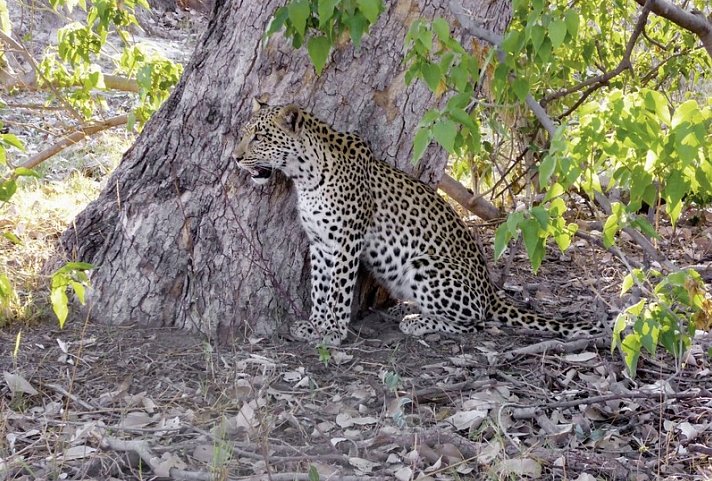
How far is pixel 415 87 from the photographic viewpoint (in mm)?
6387

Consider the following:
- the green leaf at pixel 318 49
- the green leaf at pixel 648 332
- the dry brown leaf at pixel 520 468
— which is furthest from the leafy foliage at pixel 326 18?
the dry brown leaf at pixel 520 468

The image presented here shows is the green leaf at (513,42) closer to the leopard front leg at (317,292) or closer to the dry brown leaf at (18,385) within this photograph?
the leopard front leg at (317,292)

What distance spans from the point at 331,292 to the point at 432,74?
252 centimetres

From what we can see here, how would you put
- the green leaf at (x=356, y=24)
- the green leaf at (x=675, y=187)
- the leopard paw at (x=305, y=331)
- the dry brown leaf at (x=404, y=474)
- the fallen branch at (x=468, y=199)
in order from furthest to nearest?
the fallen branch at (x=468, y=199) → the leopard paw at (x=305, y=331) → the dry brown leaf at (x=404, y=474) → the green leaf at (x=356, y=24) → the green leaf at (x=675, y=187)

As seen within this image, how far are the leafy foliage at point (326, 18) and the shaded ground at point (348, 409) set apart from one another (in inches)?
75.5

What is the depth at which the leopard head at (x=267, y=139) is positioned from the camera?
19.8ft

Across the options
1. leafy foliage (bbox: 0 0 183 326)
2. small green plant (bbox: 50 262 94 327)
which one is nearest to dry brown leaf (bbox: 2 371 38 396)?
small green plant (bbox: 50 262 94 327)

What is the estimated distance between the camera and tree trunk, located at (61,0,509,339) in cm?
621

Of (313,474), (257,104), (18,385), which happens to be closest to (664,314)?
(313,474)

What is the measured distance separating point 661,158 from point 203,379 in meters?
3.09

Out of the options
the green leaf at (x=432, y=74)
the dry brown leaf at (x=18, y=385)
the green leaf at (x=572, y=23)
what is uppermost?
the green leaf at (x=572, y=23)

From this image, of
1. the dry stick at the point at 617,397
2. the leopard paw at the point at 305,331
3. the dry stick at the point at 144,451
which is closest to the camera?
the dry stick at the point at 144,451

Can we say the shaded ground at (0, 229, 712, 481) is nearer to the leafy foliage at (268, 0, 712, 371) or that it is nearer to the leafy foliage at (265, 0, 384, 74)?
the leafy foliage at (268, 0, 712, 371)

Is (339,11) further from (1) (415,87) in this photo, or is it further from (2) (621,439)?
(2) (621,439)
